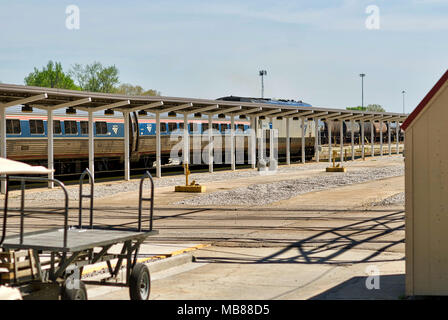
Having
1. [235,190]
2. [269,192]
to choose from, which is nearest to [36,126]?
[235,190]

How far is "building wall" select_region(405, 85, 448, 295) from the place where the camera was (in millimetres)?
8547

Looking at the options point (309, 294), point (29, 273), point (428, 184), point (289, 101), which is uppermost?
point (289, 101)

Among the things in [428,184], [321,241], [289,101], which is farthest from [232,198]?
[289,101]

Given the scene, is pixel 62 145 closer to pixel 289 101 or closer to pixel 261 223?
pixel 261 223

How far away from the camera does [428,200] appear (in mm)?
8680

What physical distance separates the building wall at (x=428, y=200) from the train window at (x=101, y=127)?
27796 mm

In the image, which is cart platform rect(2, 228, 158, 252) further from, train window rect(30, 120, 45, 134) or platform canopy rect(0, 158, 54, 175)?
train window rect(30, 120, 45, 134)

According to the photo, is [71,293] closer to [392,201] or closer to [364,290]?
[364,290]

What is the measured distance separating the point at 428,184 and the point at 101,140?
28211 millimetres

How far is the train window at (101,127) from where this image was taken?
35031mm

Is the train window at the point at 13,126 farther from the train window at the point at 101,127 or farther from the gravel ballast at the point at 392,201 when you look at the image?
the gravel ballast at the point at 392,201
